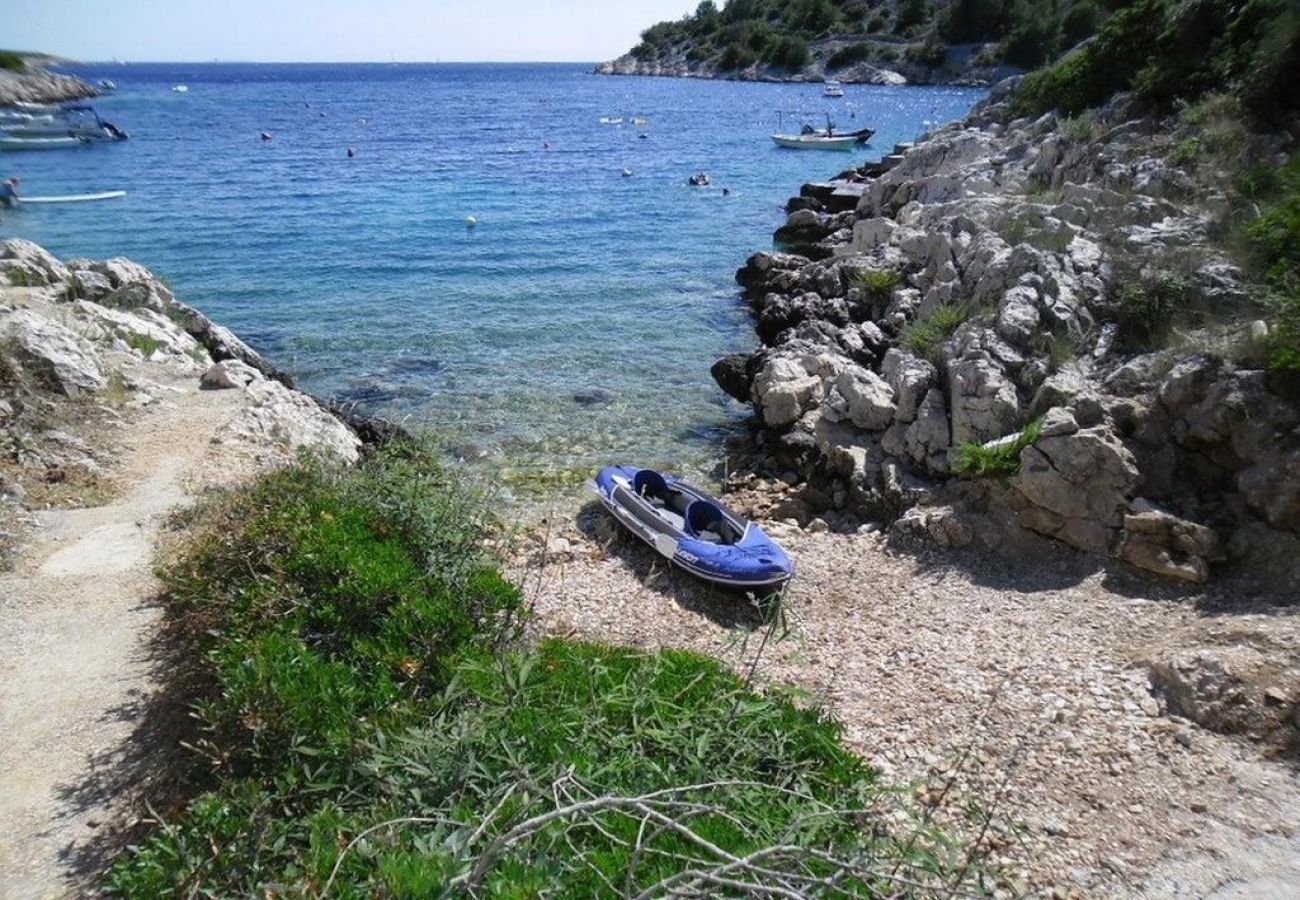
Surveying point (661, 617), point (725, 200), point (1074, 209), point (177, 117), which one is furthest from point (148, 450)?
point (177, 117)

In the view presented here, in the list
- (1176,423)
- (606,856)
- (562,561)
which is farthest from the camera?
(562,561)

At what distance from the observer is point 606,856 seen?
190 inches

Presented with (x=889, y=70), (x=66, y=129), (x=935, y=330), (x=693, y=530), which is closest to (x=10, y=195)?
(x=66, y=129)

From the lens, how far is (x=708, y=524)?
40.6 feet

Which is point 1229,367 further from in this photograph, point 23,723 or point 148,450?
point 148,450

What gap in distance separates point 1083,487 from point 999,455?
1.18 meters

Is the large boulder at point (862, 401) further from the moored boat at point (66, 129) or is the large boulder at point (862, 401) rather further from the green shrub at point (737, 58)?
the green shrub at point (737, 58)

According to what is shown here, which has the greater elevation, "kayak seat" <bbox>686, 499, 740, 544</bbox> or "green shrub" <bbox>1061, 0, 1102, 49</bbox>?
"green shrub" <bbox>1061, 0, 1102, 49</bbox>

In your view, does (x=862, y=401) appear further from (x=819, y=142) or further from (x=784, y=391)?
(x=819, y=142)

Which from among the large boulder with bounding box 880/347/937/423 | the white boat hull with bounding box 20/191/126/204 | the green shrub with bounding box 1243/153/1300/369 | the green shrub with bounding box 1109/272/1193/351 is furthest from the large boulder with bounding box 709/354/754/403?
the white boat hull with bounding box 20/191/126/204

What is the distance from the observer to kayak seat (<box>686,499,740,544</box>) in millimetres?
11891

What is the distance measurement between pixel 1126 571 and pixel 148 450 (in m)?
13.8

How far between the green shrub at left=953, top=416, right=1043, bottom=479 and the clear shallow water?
18.4 ft

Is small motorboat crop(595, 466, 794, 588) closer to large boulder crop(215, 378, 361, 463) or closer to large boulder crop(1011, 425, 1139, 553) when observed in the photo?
large boulder crop(1011, 425, 1139, 553)
